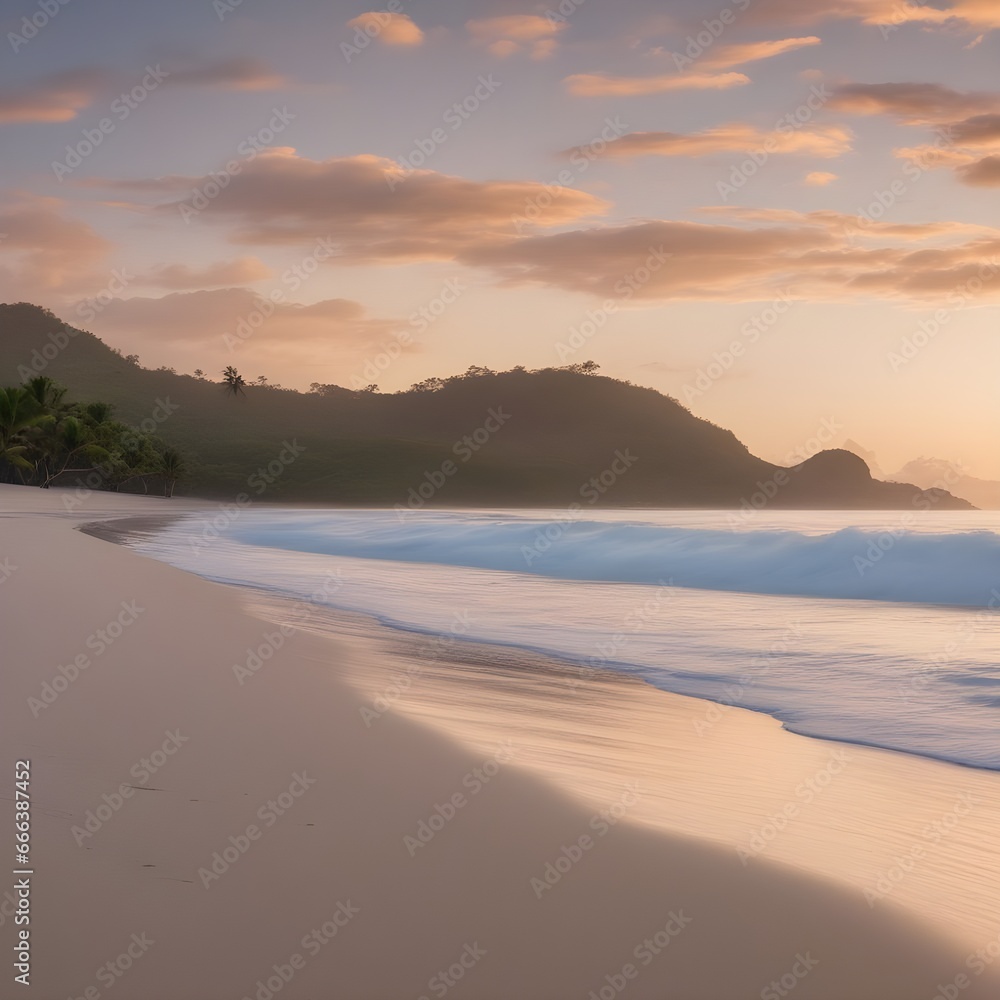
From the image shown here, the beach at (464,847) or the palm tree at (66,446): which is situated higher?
the palm tree at (66,446)

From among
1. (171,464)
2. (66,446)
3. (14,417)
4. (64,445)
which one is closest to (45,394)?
(64,445)

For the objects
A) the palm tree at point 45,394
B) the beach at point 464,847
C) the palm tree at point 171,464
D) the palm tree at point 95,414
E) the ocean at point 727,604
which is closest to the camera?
the beach at point 464,847

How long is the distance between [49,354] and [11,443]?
144m

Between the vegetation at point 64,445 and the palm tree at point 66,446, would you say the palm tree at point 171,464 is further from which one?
the palm tree at point 66,446

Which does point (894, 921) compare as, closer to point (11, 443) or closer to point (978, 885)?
point (978, 885)

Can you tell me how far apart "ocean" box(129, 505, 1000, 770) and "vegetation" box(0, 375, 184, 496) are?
3763 cm

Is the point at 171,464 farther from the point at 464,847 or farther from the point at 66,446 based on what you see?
the point at 464,847

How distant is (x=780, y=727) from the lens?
266 inches

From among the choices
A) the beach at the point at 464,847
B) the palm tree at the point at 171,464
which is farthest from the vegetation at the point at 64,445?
the beach at the point at 464,847

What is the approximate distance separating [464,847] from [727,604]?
40.6ft

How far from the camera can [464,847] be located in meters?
3.81

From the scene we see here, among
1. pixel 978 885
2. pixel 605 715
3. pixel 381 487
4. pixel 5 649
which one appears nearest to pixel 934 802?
pixel 978 885

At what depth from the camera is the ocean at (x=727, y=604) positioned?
758cm

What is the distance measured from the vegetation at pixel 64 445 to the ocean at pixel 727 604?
37.6 m
